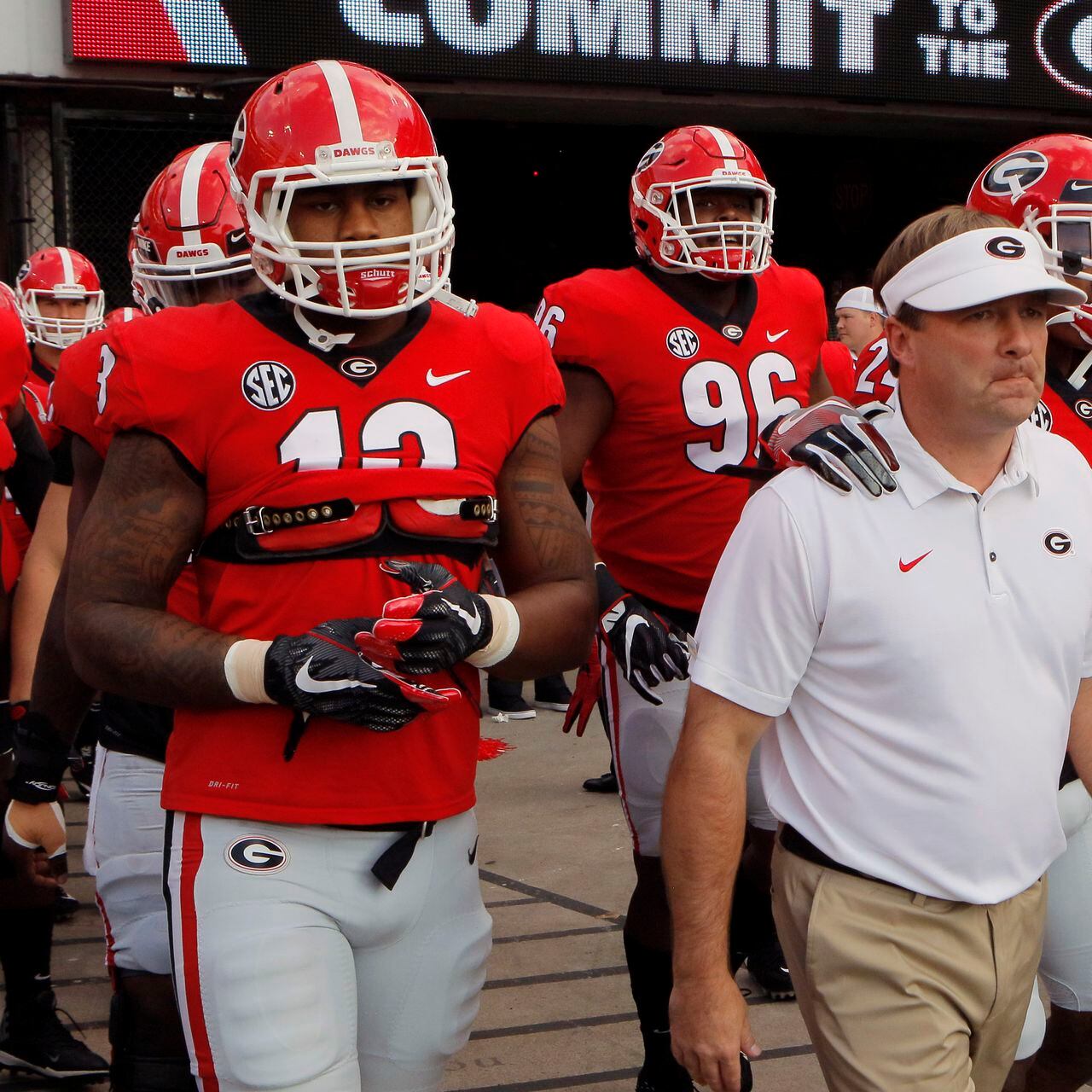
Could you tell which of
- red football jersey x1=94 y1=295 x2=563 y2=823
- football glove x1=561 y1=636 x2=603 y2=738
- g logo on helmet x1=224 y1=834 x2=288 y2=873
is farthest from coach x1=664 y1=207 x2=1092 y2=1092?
football glove x1=561 y1=636 x2=603 y2=738

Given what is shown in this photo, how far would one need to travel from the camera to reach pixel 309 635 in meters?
2.30

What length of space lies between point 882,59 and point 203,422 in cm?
843

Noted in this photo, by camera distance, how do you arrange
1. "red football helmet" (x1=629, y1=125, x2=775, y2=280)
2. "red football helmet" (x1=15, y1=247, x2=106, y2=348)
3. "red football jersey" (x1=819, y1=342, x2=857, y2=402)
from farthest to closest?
"red football helmet" (x1=15, y1=247, x2=106, y2=348), "red football jersey" (x1=819, y1=342, x2=857, y2=402), "red football helmet" (x1=629, y1=125, x2=775, y2=280)

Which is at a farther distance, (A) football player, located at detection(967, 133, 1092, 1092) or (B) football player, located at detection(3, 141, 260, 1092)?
(A) football player, located at detection(967, 133, 1092, 1092)

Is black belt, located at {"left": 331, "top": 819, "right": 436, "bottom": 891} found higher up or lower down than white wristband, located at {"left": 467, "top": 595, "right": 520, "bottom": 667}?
lower down

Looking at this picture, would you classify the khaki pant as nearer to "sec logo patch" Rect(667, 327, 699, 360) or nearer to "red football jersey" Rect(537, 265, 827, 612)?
"red football jersey" Rect(537, 265, 827, 612)

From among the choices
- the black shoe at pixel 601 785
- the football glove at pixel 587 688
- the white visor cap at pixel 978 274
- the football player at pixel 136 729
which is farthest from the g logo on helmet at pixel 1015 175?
the black shoe at pixel 601 785

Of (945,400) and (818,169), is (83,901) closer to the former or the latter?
(945,400)

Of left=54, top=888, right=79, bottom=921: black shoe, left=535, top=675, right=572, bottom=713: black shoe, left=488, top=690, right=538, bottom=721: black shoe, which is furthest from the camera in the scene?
left=535, top=675, right=572, bottom=713: black shoe

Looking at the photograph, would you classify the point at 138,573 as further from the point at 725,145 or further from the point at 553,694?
the point at 553,694

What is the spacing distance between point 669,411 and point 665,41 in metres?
6.24

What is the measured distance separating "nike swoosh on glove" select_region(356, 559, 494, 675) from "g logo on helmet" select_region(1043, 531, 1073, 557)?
836 mm

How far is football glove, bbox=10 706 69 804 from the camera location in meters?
2.88

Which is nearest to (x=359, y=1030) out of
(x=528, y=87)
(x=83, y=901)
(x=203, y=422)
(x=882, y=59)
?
(x=203, y=422)
